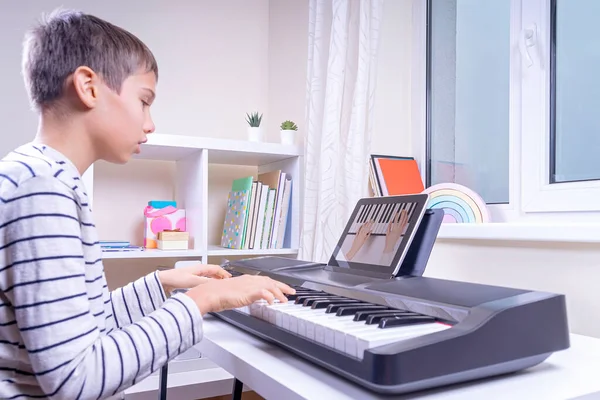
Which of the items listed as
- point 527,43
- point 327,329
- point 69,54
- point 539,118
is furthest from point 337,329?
→ point 527,43

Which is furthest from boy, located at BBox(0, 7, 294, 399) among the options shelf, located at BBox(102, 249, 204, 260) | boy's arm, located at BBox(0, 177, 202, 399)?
shelf, located at BBox(102, 249, 204, 260)

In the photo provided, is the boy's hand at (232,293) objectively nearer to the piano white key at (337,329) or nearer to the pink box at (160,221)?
the piano white key at (337,329)

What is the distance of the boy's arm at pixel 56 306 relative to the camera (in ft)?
2.08

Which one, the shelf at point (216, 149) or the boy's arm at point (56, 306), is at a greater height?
the shelf at point (216, 149)

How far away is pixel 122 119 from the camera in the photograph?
841 millimetres

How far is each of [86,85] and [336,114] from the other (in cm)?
101

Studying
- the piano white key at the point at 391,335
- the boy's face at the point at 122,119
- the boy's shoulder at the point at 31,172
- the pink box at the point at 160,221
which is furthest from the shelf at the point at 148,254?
the piano white key at the point at 391,335

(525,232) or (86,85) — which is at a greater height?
(86,85)

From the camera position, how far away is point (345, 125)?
1.71 metres

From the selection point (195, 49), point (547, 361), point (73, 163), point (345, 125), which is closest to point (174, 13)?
point (195, 49)

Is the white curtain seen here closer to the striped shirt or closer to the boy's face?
the boy's face

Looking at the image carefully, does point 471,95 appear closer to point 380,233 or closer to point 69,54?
point 380,233

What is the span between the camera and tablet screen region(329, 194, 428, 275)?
3.11 feet

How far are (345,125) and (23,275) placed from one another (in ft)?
A: 4.02
